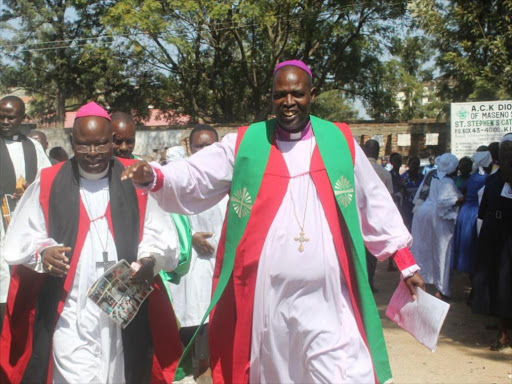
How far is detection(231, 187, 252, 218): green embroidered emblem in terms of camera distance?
397 centimetres

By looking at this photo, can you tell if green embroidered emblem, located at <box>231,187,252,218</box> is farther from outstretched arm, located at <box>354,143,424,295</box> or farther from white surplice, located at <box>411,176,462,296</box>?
white surplice, located at <box>411,176,462,296</box>

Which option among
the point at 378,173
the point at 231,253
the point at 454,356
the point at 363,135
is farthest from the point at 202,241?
the point at 363,135

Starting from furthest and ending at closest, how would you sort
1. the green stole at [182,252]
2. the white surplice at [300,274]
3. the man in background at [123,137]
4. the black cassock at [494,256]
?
the black cassock at [494,256] < the man in background at [123,137] < the green stole at [182,252] < the white surplice at [300,274]

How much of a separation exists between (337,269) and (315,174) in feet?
1.73

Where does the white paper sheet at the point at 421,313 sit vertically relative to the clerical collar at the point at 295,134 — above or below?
below

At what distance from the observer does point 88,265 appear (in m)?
4.21

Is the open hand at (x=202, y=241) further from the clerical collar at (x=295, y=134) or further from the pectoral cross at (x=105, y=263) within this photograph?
the clerical collar at (x=295, y=134)

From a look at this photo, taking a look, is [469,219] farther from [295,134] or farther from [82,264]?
[82,264]

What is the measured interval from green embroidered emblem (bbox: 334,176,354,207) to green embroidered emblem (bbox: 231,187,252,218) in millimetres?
471

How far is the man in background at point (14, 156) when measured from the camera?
647 cm

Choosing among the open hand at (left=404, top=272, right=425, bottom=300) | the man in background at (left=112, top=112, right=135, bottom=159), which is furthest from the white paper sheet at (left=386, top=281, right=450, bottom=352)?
the man in background at (left=112, top=112, right=135, bottom=159)

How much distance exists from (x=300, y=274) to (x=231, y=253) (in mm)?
419

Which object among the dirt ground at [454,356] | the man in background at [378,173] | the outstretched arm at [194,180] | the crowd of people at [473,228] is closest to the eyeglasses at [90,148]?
the outstretched arm at [194,180]

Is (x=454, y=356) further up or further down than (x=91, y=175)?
further down
